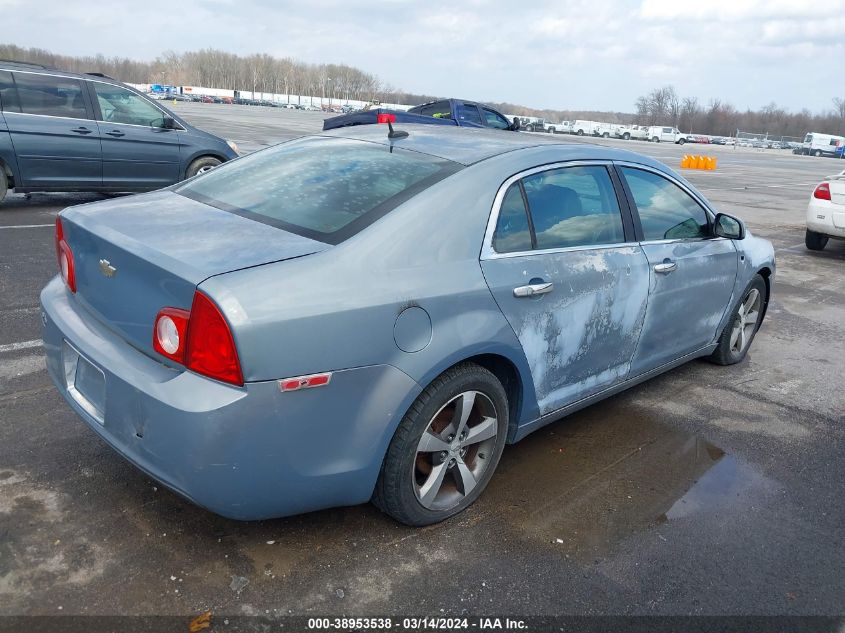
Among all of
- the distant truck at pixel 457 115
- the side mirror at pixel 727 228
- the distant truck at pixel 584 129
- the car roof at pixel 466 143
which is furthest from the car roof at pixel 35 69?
the distant truck at pixel 584 129

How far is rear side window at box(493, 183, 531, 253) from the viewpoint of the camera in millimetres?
3006

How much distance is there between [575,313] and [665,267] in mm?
861

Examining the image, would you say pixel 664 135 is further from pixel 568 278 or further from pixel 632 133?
pixel 568 278

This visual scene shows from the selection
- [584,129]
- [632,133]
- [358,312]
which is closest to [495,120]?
[358,312]

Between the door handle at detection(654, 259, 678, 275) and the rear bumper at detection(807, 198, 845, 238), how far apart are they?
7.52 metres

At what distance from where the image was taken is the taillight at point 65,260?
117 inches

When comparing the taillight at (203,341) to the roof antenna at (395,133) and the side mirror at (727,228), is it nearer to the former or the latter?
the roof antenna at (395,133)

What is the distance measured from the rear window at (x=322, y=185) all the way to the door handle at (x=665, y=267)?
1.38 metres

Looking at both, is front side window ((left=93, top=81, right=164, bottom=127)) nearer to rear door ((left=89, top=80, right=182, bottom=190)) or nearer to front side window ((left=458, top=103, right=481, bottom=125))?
rear door ((left=89, top=80, right=182, bottom=190))

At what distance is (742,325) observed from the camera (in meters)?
5.12

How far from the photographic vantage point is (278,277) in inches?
92.7

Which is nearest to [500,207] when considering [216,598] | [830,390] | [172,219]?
[172,219]

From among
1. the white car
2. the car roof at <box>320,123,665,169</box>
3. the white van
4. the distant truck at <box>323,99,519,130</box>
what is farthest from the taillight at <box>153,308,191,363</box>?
the white van

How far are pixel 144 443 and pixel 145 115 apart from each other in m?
8.66
